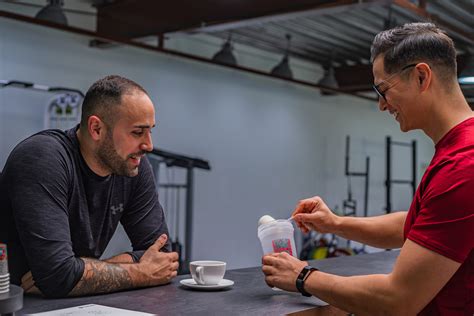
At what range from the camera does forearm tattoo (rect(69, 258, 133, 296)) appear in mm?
1766

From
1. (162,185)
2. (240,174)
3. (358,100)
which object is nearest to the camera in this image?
(162,185)

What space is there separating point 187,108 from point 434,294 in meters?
5.57

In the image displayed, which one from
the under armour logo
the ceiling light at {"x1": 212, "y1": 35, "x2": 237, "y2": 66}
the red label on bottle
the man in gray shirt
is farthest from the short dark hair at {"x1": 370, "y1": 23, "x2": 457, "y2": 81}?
the ceiling light at {"x1": 212, "y1": 35, "x2": 237, "y2": 66}

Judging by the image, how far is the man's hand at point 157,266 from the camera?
1914mm

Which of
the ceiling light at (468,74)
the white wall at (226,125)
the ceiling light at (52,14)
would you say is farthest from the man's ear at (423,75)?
the white wall at (226,125)

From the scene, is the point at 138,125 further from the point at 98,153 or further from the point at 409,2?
the point at 409,2

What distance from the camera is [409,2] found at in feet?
14.8

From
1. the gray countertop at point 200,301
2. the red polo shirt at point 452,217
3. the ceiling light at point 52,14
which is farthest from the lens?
the ceiling light at point 52,14

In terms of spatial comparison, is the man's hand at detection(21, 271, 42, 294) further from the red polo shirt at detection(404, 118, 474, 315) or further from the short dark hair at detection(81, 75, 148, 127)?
the red polo shirt at detection(404, 118, 474, 315)

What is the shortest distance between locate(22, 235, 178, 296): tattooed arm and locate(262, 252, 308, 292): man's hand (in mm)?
393

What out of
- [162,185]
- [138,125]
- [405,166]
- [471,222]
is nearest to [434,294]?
[471,222]

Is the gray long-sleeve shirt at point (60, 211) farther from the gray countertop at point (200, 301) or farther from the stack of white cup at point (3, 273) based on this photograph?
the stack of white cup at point (3, 273)

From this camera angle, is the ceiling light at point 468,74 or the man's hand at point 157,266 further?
the ceiling light at point 468,74

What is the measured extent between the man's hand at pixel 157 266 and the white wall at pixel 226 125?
359cm
